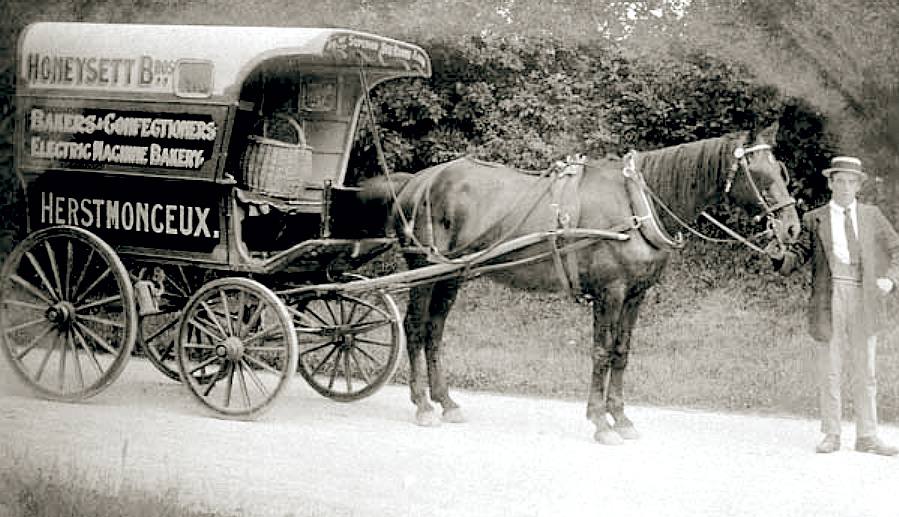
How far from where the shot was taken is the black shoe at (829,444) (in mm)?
5609

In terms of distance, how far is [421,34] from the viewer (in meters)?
4.98

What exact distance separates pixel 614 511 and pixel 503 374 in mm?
2057

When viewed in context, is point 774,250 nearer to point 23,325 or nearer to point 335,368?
point 335,368

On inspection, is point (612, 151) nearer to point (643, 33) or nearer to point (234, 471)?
point (643, 33)

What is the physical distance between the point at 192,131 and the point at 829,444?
345 cm

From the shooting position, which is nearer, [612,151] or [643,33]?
[643,33]

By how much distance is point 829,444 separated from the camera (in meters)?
5.63

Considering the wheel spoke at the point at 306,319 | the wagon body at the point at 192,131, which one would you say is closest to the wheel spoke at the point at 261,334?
the wagon body at the point at 192,131

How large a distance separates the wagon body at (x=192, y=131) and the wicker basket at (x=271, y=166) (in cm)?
5

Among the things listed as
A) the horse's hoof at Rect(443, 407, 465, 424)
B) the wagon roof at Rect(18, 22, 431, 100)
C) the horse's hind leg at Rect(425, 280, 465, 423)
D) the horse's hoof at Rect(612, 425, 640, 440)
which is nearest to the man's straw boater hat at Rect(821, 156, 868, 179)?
the horse's hoof at Rect(612, 425, 640, 440)

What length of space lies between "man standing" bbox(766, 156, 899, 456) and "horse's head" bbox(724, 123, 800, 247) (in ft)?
0.47

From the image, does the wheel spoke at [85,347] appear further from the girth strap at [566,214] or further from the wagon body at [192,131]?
the girth strap at [566,214]

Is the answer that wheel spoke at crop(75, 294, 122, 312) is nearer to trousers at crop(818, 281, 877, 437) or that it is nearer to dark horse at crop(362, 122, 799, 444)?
dark horse at crop(362, 122, 799, 444)

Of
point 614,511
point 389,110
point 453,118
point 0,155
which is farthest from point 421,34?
point 614,511
